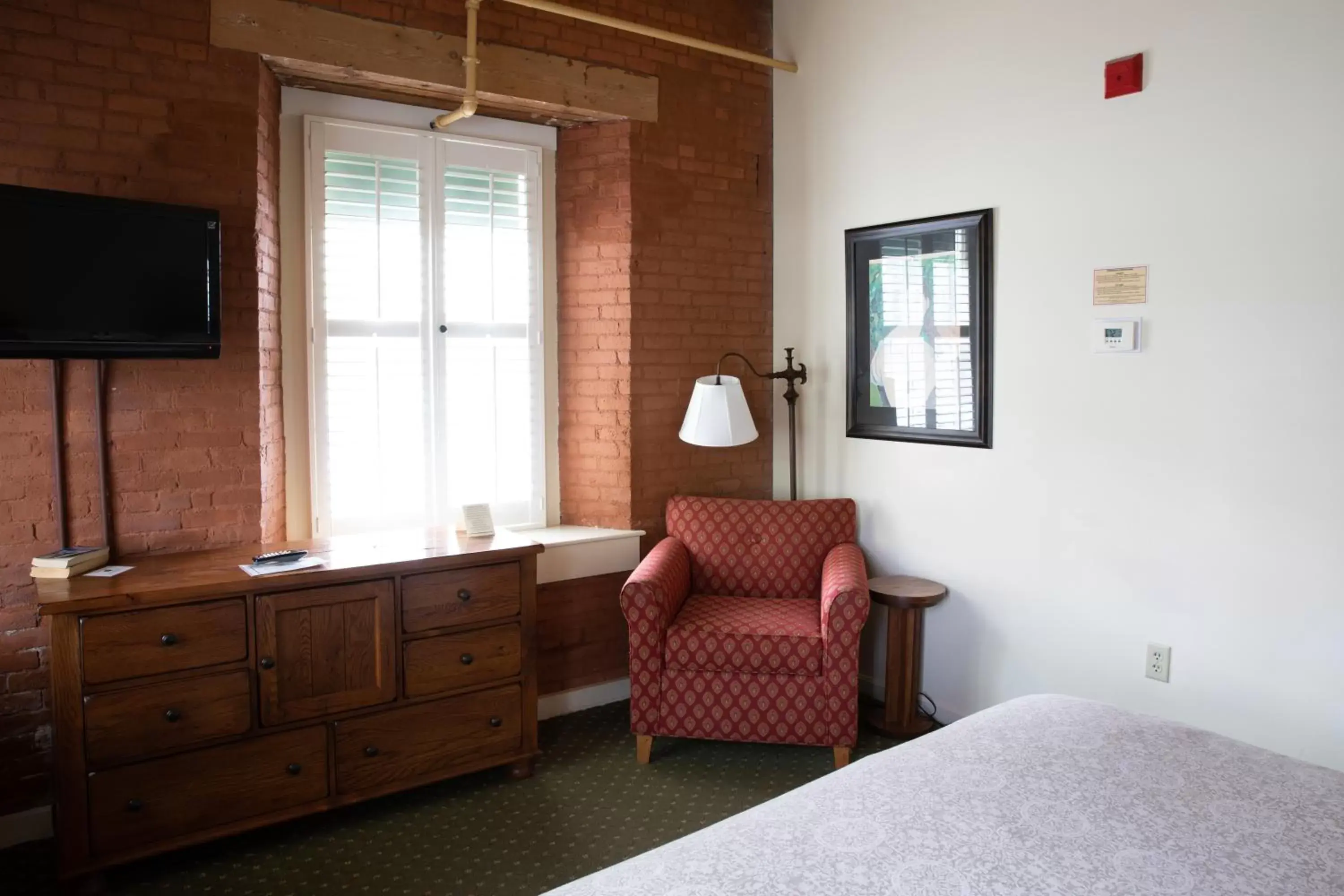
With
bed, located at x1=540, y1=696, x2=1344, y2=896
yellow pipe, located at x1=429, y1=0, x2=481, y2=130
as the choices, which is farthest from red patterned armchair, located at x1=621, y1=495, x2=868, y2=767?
yellow pipe, located at x1=429, y1=0, x2=481, y2=130

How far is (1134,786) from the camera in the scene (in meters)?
1.64

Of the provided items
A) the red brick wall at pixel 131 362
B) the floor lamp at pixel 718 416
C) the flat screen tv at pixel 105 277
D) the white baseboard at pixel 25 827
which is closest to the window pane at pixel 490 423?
the floor lamp at pixel 718 416

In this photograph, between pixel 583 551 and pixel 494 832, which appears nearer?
pixel 494 832

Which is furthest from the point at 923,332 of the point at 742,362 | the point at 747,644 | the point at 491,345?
the point at 491,345

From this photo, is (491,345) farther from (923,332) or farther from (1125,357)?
(1125,357)

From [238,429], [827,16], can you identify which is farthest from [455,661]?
[827,16]

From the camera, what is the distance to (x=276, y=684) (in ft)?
8.75

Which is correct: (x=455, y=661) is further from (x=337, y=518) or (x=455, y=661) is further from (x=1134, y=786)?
(x=1134, y=786)

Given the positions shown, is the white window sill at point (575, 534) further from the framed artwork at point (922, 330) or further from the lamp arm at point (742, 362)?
the framed artwork at point (922, 330)

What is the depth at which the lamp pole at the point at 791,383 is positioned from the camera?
13.1 feet

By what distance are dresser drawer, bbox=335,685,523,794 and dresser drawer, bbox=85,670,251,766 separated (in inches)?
12.5

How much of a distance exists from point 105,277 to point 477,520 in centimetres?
138

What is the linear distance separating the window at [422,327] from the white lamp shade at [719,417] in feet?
2.34

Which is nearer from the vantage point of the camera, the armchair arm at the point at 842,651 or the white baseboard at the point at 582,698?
the armchair arm at the point at 842,651
